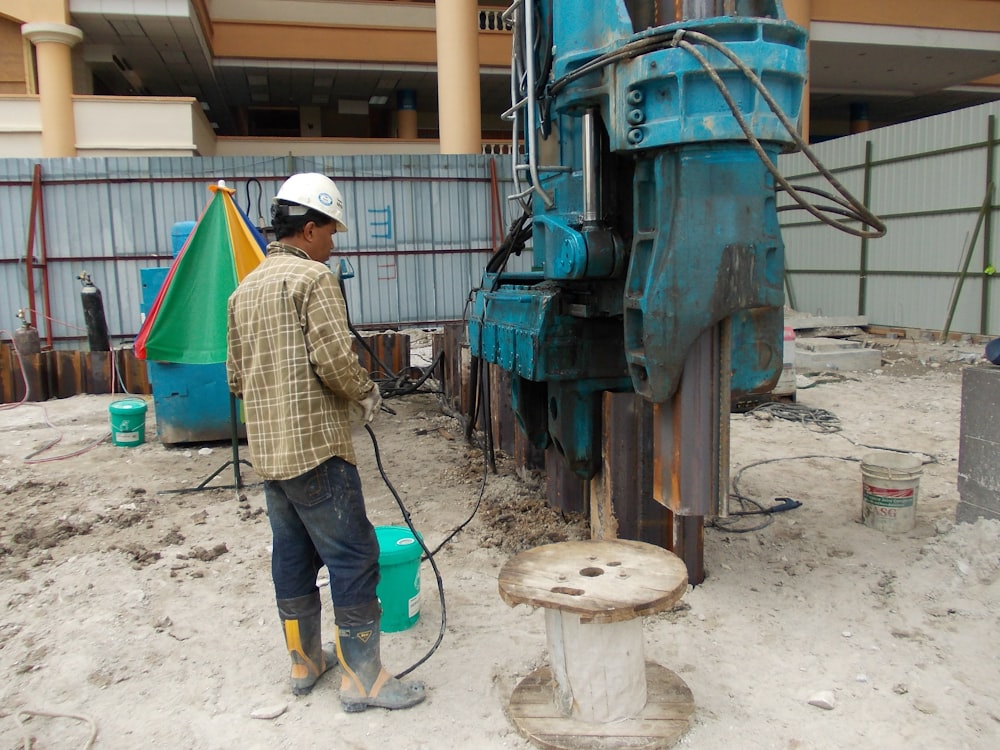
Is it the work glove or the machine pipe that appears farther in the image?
the machine pipe

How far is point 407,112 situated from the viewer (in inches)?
939

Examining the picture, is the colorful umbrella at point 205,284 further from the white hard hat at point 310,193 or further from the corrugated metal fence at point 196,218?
the corrugated metal fence at point 196,218

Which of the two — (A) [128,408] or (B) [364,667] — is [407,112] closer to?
(A) [128,408]

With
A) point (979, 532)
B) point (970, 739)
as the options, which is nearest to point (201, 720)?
point (970, 739)

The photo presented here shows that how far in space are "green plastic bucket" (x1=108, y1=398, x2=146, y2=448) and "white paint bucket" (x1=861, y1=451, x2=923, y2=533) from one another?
611 centimetres

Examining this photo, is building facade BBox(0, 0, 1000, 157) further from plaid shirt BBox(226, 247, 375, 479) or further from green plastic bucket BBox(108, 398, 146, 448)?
plaid shirt BBox(226, 247, 375, 479)

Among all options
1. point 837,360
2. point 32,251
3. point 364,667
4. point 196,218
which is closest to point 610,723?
point 364,667

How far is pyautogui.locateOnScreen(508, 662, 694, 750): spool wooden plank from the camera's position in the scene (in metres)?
2.89

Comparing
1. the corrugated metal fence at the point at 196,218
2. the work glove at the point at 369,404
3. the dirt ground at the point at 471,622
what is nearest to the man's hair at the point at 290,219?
the work glove at the point at 369,404

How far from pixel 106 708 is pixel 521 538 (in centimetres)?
242

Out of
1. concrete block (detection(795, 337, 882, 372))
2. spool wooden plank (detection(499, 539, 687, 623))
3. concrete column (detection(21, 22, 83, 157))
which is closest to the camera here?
spool wooden plank (detection(499, 539, 687, 623))

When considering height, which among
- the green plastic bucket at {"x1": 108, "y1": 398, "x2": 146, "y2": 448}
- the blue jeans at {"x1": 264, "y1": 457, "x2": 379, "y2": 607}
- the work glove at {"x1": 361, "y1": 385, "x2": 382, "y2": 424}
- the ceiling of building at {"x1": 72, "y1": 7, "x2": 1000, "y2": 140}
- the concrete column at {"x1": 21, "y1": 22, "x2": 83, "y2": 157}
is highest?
the ceiling of building at {"x1": 72, "y1": 7, "x2": 1000, "y2": 140}

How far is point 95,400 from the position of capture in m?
9.68

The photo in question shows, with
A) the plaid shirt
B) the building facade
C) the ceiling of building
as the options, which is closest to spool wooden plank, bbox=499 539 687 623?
the plaid shirt
